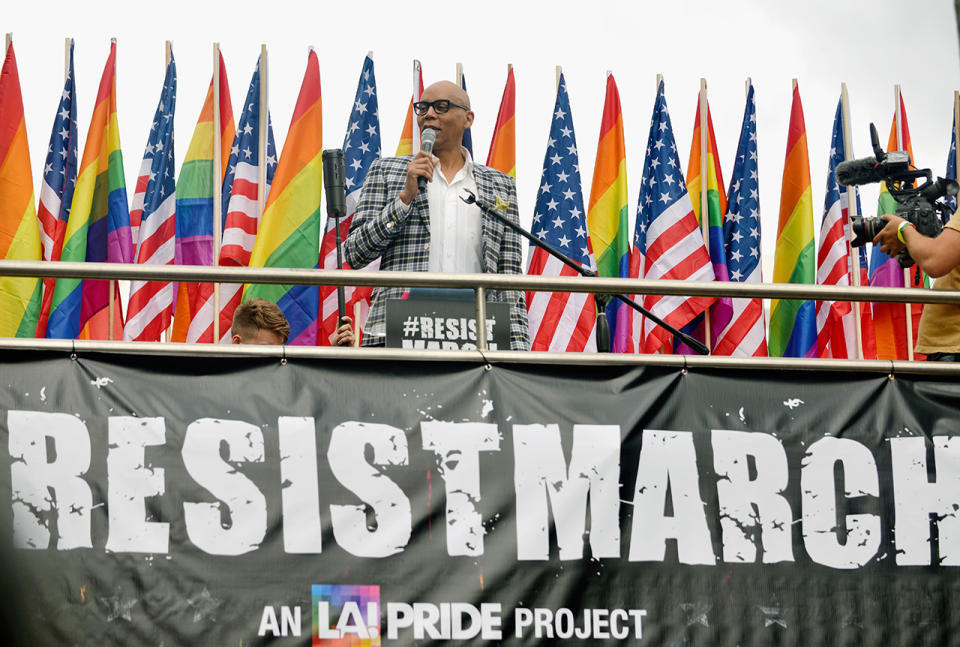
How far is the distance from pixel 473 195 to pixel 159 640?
2.19m

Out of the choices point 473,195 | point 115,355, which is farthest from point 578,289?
point 115,355

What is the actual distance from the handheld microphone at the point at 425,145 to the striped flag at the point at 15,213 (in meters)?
4.61

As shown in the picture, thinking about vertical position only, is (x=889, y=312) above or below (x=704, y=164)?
below

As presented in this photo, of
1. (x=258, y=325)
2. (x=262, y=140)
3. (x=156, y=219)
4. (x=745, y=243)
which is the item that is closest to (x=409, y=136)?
(x=262, y=140)

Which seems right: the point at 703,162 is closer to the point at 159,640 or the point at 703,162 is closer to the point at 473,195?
the point at 473,195

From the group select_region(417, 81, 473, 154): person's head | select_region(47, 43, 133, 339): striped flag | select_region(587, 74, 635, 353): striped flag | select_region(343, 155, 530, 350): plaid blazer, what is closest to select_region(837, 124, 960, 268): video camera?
select_region(343, 155, 530, 350): plaid blazer

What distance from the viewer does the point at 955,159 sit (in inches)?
470

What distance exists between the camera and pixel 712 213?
36.1 ft

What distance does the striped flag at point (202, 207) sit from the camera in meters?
9.86

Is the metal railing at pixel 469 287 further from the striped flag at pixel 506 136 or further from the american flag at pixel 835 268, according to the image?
the striped flag at pixel 506 136

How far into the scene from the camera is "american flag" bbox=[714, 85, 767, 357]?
410 inches

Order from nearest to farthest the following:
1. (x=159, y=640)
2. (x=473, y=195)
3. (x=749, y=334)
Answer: (x=159, y=640), (x=473, y=195), (x=749, y=334)

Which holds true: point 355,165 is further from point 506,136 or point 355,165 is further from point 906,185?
point 906,185

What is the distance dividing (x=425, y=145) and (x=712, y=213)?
5730mm
